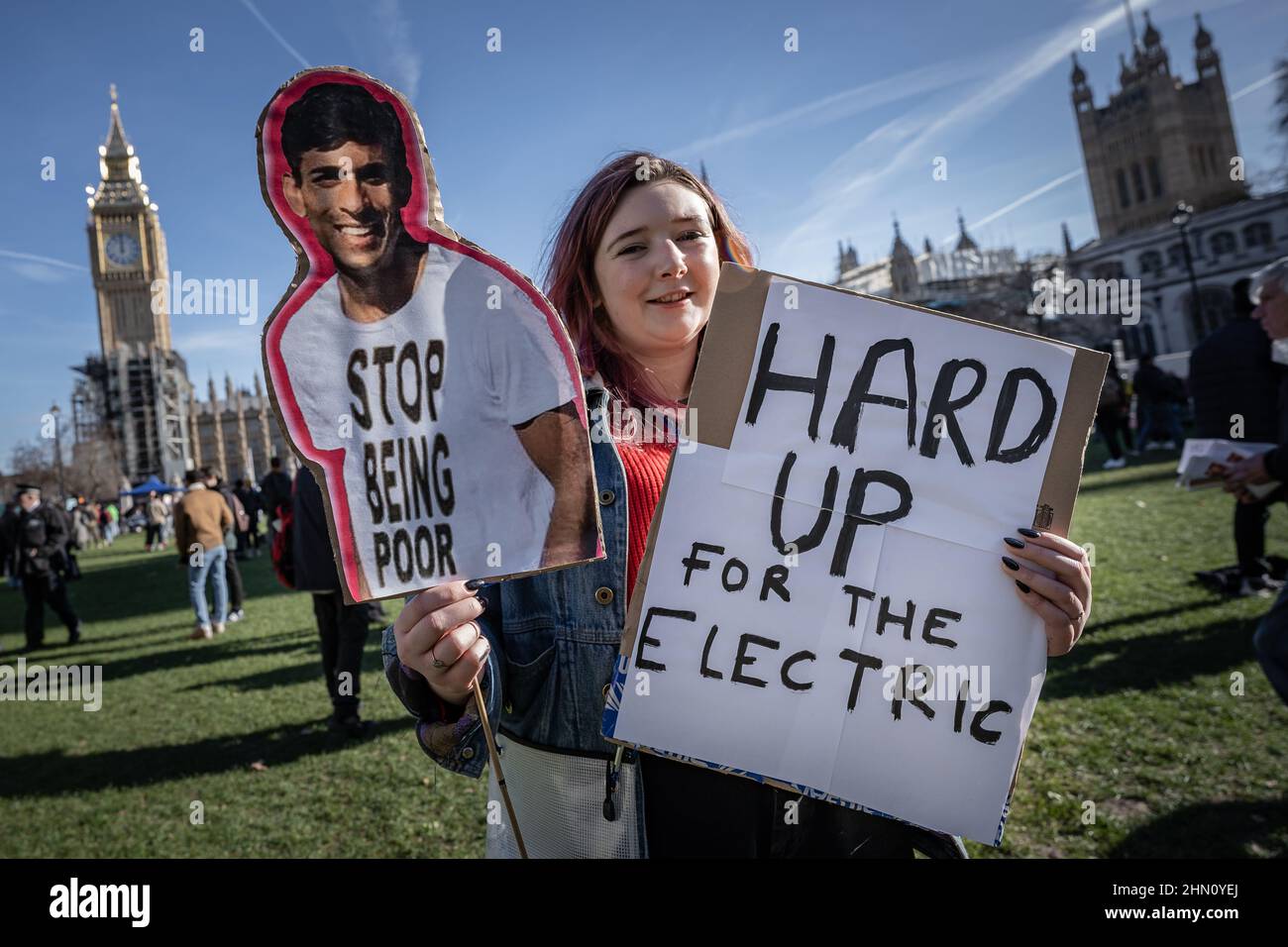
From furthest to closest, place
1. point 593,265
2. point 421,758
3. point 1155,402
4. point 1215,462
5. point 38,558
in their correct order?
1. point 1155,402
2. point 38,558
3. point 421,758
4. point 1215,462
5. point 593,265

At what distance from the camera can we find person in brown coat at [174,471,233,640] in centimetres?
867

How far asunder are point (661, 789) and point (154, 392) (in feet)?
279

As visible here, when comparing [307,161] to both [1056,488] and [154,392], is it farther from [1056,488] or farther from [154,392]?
[154,392]

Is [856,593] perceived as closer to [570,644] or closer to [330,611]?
[570,644]

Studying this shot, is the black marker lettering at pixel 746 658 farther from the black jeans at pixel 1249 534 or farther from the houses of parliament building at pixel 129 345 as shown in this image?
the houses of parliament building at pixel 129 345

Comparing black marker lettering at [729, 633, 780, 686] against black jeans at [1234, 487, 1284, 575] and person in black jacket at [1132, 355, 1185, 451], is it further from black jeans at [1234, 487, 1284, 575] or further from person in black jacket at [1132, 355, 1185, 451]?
person in black jacket at [1132, 355, 1185, 451]

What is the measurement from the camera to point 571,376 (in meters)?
1.33

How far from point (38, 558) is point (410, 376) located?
11265mm

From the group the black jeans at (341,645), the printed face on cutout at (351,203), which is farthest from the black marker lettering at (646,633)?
the black jeans at (341,645)

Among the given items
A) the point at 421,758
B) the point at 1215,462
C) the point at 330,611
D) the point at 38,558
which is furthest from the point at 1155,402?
the point at 38,558

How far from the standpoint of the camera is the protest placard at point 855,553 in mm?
1354

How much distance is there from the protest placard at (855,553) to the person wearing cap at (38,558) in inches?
454

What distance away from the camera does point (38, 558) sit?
9.47m
